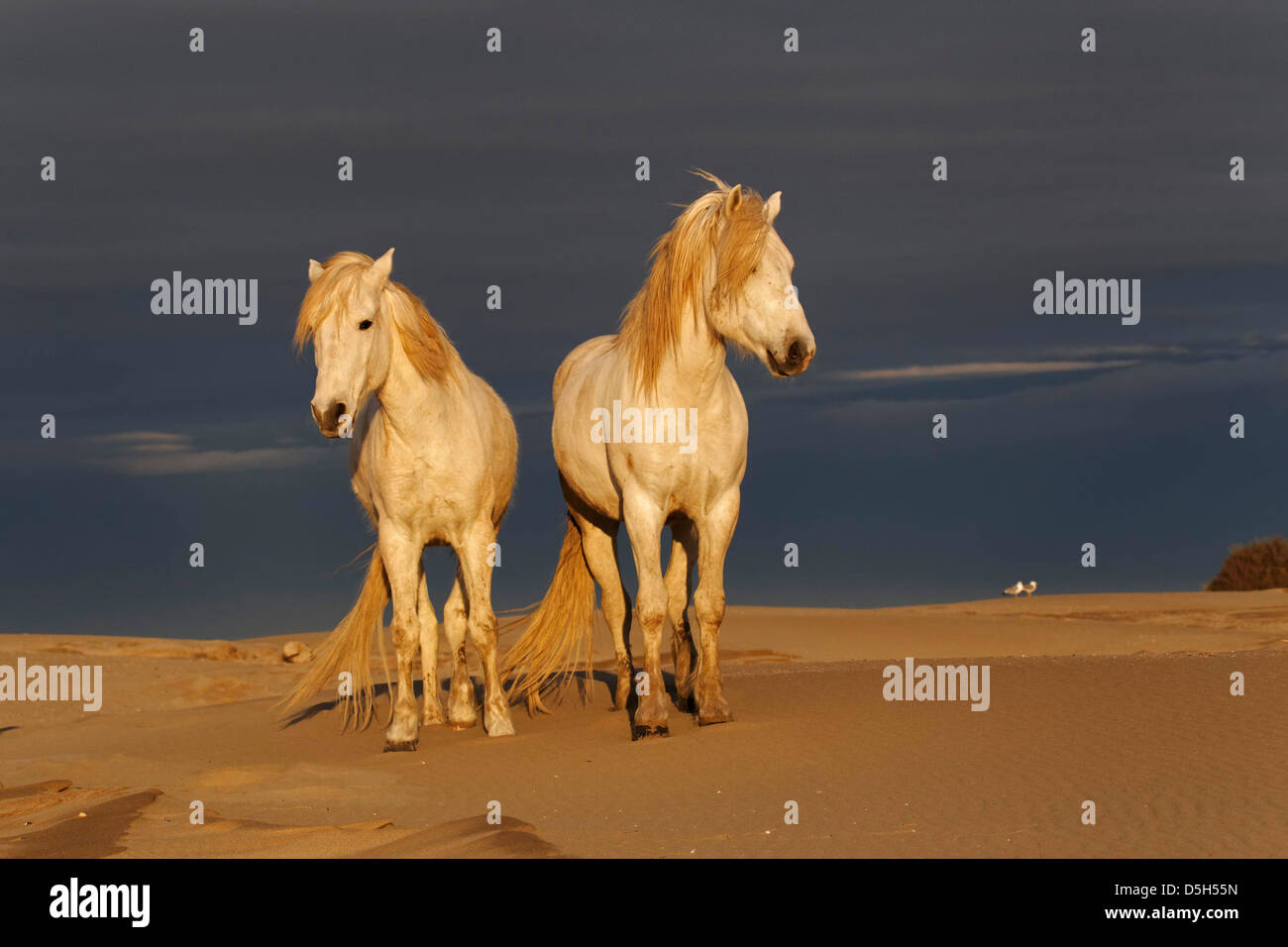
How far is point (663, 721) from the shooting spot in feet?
31.0

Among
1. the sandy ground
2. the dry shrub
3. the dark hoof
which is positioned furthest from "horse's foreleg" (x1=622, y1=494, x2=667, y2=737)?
the dry shrub

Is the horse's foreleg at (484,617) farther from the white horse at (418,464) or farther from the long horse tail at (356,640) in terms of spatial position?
the long horse tail at (356,640)

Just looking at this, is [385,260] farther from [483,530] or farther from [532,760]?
[532,760]

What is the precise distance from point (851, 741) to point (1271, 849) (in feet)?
11.2

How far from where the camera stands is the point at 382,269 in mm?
9391

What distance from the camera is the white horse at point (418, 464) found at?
9.29 m

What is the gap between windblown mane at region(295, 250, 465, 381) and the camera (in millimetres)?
8867

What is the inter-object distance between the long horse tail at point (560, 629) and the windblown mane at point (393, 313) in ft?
7.07

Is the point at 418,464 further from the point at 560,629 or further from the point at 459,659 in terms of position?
the point at 560,629

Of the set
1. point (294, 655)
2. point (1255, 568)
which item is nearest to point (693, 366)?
point (294, 655)

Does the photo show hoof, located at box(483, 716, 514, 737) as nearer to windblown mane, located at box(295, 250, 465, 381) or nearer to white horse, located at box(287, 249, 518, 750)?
white horse, located at box(287, 249, 518, 750)

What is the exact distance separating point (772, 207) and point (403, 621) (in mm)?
4127

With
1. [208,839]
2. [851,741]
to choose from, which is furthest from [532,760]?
[208,839]

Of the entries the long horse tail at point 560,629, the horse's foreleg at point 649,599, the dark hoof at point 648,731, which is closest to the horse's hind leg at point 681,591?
the horse's foreleg at point 649,599
